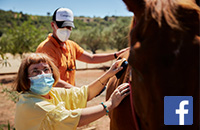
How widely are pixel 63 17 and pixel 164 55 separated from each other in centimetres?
203

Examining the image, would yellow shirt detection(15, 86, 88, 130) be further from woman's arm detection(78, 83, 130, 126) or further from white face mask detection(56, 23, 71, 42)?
white face mask detection(56, 23, 71, 42)

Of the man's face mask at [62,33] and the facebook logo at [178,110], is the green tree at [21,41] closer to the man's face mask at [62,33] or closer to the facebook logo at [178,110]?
the man's face mask at [62,33]

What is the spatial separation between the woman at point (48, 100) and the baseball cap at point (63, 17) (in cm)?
97

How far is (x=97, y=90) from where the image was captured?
2100mm

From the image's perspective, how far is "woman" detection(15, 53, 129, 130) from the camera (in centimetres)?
159

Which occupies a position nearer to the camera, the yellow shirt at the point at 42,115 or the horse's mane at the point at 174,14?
A: the horse's mane at the point at 174,14

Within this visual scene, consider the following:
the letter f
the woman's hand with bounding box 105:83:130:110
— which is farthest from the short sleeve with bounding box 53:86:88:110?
the letter f

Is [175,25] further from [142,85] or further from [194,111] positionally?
[194,111]

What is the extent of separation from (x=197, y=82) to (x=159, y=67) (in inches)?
10.3

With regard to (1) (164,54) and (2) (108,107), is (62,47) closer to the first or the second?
(2) (108,107)

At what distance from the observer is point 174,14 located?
3.54 ft

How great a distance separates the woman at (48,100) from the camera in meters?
1.59

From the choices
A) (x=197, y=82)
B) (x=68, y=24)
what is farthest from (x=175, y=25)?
(x=68, y=24)

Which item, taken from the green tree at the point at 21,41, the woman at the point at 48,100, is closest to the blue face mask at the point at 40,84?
the woman at the point at 48,100
